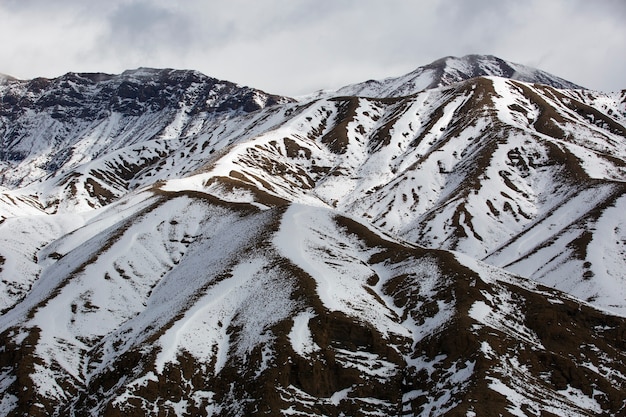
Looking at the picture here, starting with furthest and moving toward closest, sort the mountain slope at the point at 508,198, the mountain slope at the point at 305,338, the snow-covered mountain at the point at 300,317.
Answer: the mountain slope at the point at 508,198 → the snow-covered mountain at the point at 300,317 → the mountain slope at the point at 305,338

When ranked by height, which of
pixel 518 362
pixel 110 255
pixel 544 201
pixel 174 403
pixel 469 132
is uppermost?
pixel 469 132

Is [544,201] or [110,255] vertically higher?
[544,201]

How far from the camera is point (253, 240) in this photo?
3425 inches

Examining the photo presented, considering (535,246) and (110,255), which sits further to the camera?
(535,246)

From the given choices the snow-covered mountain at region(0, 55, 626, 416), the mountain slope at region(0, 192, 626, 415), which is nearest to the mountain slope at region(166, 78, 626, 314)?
the snow-covered mountain at region(0, 55, 626, 416)

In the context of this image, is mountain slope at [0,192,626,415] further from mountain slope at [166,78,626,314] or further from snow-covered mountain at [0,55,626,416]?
mountain slope at [166,78,626,314]

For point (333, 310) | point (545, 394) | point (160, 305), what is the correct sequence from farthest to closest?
point (160, 305), point (333, 310), point (545, 394)

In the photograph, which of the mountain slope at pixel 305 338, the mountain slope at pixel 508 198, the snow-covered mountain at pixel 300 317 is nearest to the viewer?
the mountain slope at pixel 305 338

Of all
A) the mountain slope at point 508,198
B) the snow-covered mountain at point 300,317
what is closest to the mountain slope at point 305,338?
the snow-covered mountain at point 300,317

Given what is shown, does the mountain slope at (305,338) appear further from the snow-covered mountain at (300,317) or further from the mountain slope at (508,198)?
the mountain slope at (508,198)

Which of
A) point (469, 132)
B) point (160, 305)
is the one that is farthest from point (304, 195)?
point (160, 305)

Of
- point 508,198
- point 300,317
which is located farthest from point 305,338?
point 508,198

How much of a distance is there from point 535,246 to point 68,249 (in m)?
97.1

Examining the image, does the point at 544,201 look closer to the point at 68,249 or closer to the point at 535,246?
the point at 535,246
